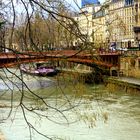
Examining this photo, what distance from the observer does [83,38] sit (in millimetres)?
3088

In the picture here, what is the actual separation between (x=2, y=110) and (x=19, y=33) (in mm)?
13174

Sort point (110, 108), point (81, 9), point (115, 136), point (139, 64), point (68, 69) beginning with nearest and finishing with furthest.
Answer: point (81, 9)
point (68, 69)
point (115, 136)
point (110, 108)
point (139, 64)

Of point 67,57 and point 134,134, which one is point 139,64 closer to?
point 134,134

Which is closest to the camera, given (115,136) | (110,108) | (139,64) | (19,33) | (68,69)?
(19,33)

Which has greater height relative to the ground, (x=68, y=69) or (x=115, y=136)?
(x=68, y=69)

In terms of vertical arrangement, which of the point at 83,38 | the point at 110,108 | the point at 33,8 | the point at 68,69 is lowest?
the point at 110,108

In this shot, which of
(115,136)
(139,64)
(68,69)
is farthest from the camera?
(139,64)

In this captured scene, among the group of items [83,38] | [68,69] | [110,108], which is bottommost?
[110,108]

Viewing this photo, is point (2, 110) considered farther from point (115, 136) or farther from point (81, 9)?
point (81, 9)

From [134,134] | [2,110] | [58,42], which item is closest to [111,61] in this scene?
[2,110]

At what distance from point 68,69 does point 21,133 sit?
9.01m

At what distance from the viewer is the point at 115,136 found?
1258 cm

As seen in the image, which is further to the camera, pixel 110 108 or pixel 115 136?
pixel 110 108

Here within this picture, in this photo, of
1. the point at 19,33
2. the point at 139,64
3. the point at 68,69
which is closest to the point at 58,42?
the point at 68,69
